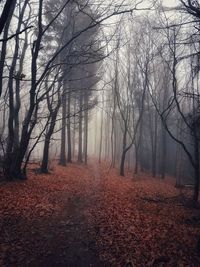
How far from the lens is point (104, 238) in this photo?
302 inches

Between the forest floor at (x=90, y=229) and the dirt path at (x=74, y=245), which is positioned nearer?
the dirt path at (x=74, y=245)

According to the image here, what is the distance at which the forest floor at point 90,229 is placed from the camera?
656 cm

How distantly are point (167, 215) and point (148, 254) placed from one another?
12.6ft

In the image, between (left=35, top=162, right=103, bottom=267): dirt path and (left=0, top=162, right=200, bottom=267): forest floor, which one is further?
(left=0, top=162, right=200, bottom=267): forest floor

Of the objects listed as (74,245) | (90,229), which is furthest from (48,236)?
(90,229)

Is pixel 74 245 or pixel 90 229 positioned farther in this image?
pixel 90 229

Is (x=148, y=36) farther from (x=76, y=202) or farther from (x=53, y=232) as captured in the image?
(x=53, y=232)

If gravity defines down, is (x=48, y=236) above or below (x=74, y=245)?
A: above

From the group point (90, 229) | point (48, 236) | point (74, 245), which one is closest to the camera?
point (74, 245)

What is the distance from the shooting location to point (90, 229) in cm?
825

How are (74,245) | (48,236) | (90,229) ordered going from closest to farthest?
(74,245) → (48,236) → (90,229)

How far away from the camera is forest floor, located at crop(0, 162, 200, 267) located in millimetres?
6562

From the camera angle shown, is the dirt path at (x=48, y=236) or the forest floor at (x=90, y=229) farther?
the forest floor at (x=90, y=229)

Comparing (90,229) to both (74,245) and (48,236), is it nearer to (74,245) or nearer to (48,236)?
(74,245)
